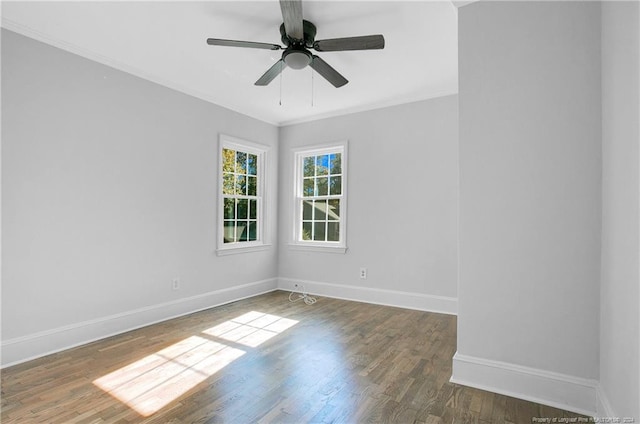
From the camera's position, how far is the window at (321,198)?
485 centimetres

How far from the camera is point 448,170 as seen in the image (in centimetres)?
402

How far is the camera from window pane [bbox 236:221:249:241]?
476cm

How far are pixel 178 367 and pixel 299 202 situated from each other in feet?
10.4

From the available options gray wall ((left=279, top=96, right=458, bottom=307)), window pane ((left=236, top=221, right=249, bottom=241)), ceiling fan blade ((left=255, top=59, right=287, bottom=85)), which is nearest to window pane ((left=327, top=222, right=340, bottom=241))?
gray wall ((left=279, top=96, right=458, bottom=307))

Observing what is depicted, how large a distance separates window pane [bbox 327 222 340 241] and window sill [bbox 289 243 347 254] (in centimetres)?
16

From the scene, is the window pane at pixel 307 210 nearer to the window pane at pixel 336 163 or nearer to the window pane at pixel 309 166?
the window pane at pixel 309 166

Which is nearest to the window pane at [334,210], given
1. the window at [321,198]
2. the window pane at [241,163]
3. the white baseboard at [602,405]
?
the window at [321,198]

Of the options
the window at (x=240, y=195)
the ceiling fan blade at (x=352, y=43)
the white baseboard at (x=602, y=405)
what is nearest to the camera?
the white baseboard at (x=602, y=405)

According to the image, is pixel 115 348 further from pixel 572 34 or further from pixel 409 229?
pixel 572 34

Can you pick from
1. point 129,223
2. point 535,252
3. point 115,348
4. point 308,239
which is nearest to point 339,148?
point 308,239

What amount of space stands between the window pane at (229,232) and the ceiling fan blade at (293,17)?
9.32 feet

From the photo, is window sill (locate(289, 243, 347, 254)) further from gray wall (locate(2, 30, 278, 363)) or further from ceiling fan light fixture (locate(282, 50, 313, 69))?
ceiling fan light fixture (locate(282, 50, 313, 69))

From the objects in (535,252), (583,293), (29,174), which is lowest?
(583,293)

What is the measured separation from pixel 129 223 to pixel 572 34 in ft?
12.9
